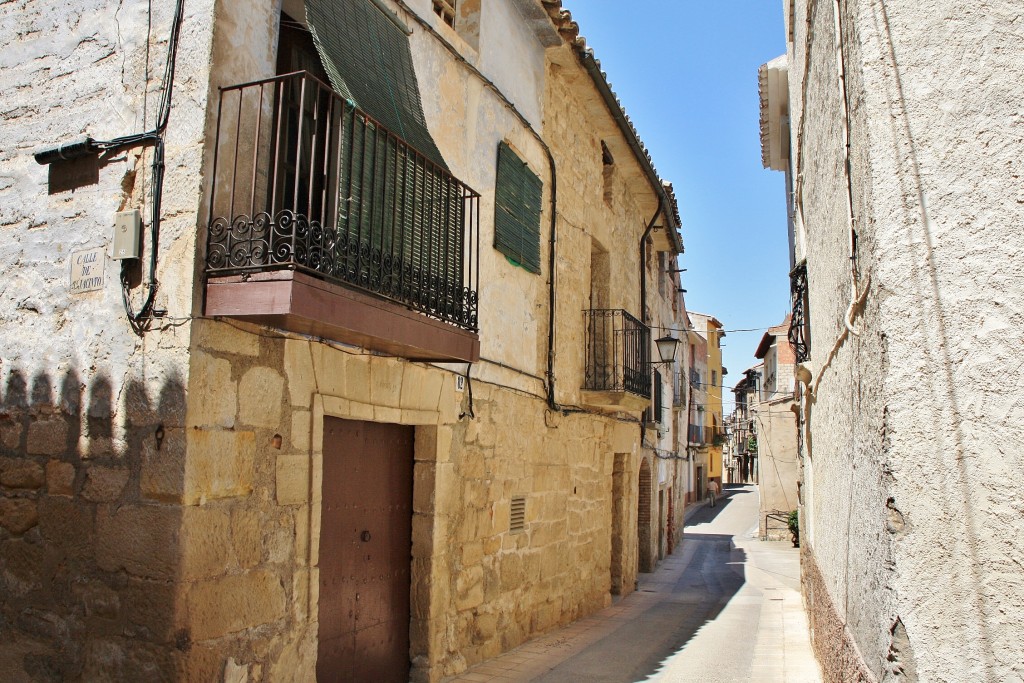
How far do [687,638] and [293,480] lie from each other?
5.88m

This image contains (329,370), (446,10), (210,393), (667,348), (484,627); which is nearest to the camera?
(210,393)

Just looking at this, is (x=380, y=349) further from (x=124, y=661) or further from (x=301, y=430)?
(x=124, y=661)

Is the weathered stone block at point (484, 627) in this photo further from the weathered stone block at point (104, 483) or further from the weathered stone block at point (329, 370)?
the weathered stone block at point (104, 483)

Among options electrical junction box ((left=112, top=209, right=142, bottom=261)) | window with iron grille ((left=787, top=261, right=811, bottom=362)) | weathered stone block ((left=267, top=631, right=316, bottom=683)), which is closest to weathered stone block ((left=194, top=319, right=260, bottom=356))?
electrical junction box ((left=112, top=209, right=142, bottom=261))

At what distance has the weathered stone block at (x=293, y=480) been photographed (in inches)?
173

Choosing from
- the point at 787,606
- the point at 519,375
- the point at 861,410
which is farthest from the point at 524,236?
the point at 787,606

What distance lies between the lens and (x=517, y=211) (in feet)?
26.0

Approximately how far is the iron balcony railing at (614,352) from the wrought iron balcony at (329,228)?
14.9 ft

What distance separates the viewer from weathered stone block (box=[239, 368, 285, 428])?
13.6 ft

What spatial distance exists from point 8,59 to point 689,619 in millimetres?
9100

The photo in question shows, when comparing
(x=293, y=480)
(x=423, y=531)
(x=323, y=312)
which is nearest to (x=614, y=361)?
(x=423, y=531)

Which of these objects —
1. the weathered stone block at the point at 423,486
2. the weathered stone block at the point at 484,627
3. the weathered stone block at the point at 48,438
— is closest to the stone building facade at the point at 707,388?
the weathered stone block at the point at 484,627

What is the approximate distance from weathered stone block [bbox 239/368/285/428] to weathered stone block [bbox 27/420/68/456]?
3.05 ft

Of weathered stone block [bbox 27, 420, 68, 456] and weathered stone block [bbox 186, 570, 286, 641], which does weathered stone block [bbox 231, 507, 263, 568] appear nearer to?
weathered stone block [bbox 186, 570, 286, 641]
